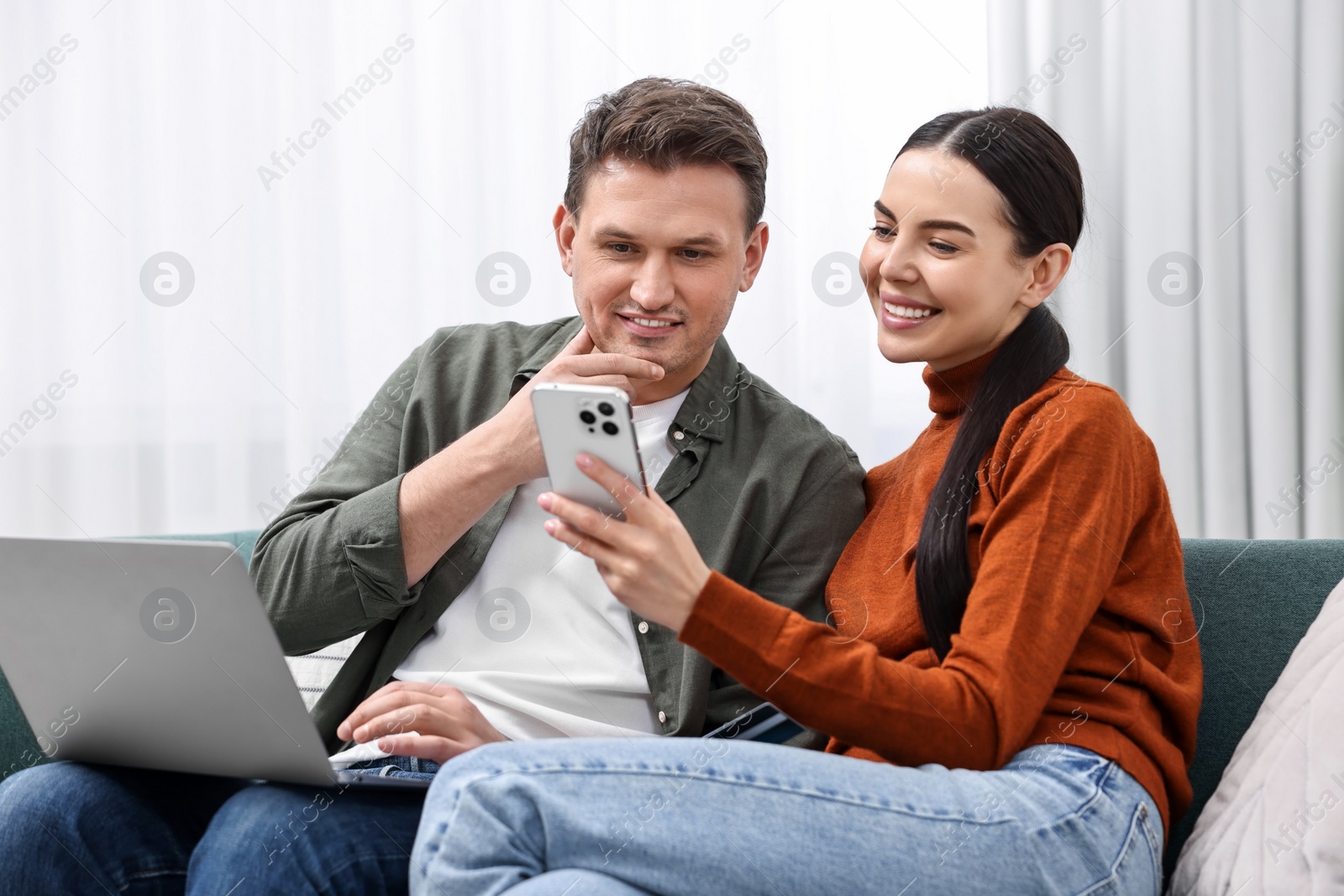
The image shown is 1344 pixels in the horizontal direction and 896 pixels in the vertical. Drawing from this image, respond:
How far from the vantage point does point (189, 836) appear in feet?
3.76

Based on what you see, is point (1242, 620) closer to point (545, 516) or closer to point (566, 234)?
point (545, 516)

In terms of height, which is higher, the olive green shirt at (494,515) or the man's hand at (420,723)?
the olive green shirt at (494,515)

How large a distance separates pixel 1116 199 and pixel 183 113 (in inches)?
76.5

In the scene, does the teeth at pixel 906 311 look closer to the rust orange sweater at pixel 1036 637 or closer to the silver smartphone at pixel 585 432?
the rust orange sweater at pixel 1036 637

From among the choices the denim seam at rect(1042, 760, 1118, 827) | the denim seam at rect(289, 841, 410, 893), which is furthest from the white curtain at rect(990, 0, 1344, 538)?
the denim seam at rect(289, 841, 410, 893)

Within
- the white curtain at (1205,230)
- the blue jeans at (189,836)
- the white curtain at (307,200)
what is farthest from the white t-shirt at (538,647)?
the white curtain at (1205,230)

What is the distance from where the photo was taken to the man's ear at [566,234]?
56.2 inches

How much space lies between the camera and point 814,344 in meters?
2.20

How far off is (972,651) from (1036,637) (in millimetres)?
57

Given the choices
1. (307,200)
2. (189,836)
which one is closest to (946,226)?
(189,836)


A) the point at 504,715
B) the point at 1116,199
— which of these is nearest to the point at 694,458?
the point at 504,715

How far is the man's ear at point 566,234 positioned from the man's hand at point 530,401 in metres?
0.23

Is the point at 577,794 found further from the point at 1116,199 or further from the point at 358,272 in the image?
the point at 1116,199

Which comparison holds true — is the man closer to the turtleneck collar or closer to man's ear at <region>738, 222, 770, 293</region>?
man's ear at <region>738, 222, 770, 293</region>
